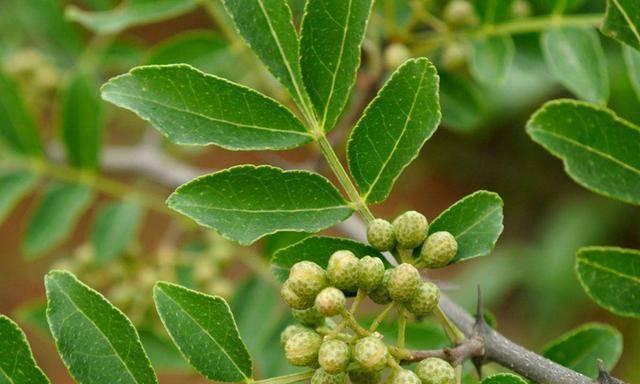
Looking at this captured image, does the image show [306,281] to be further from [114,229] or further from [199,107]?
[114,229]

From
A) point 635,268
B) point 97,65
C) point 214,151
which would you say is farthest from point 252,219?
point 214,151

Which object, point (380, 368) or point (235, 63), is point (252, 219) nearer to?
point (380, 368)

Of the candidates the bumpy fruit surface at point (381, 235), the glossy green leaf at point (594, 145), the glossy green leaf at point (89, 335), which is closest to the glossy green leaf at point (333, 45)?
the bumpy fruit surface at point (381, 235)

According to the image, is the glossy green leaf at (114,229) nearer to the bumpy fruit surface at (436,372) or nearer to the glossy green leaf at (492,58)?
the glossy green leaf at (492,58)

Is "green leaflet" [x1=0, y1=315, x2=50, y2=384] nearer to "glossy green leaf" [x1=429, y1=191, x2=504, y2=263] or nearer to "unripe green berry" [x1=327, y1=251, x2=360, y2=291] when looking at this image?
"unripe green berry" [x1=327, y1=251, x2=360, y2=291]

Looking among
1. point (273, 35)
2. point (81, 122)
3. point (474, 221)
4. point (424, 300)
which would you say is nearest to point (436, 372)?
point (424, 300)
